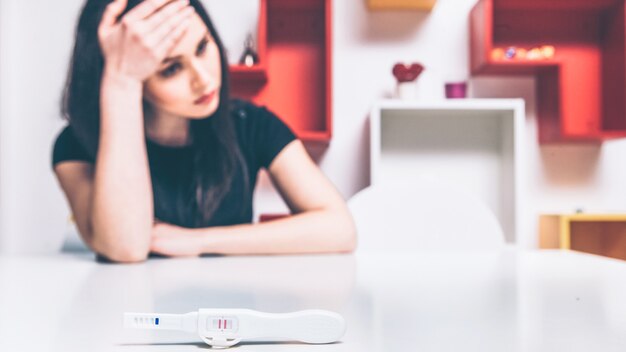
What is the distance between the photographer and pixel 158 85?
1.53 m

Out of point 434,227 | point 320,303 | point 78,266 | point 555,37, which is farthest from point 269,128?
point 555,37

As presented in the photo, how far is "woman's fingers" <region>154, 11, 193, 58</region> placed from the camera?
1.39 m

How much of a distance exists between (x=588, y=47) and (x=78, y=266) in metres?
2.00

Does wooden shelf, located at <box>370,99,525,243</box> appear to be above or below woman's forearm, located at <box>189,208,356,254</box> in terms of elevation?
above

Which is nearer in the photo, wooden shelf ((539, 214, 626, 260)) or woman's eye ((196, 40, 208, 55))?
woman's eye ((196, 40, 208, 55))

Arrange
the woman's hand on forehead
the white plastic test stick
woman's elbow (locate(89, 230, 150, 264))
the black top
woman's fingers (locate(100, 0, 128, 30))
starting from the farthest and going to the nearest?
the black top → woman's fingers (locate(100, 0, 128, 30)) → the woman's hand on forehead → woman's elbow (locate(89, 230, 150, 264)) → the white plastic test stick

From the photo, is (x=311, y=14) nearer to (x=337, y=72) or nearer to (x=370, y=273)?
(x=337, y=72)

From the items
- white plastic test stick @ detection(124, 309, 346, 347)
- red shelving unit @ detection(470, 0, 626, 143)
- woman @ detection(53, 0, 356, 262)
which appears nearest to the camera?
white plastic test stick @ detection(124, 309, 346, 347)

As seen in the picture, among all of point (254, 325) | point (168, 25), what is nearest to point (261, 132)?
point (168, 25)

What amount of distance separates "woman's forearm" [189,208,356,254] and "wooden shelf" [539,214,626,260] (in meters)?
1.18

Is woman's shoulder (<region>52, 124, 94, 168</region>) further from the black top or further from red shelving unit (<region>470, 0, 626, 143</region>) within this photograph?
red shelving unit (<region>470, 0, 626, 143</region>)

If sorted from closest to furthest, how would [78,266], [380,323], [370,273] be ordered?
[380,323] → [370,273] → [78,266]

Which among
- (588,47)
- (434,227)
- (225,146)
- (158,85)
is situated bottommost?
(434,227)

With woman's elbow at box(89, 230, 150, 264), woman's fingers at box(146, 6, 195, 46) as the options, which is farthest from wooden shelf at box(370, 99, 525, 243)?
woman's elbow at box(89, 230, 150, 264)
